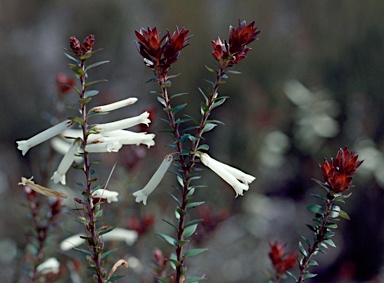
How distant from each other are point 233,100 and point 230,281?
2469 mm

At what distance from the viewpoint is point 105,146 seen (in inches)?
54.2

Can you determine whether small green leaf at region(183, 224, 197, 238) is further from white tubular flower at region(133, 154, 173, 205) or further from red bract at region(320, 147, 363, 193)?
red bract at region(320, 147, 363, 193)

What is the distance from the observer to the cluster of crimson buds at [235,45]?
1.31 metres

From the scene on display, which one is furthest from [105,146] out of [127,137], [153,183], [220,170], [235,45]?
[235,45]

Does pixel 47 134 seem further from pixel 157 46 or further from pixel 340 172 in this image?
pixel 340 172

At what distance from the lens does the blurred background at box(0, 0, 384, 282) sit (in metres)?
4.49

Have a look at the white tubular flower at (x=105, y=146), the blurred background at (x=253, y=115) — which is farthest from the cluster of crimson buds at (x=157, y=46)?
the blurred background at (x=253, y=115)

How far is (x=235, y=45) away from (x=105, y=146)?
398mm

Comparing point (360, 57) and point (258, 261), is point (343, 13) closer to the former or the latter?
point (360, 57)

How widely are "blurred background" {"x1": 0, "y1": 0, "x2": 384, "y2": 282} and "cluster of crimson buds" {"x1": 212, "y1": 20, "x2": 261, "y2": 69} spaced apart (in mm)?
1597

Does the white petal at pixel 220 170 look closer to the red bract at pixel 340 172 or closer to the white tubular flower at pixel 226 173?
the white tubular flower at pixel 226 173

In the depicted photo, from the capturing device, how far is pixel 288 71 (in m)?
6.09

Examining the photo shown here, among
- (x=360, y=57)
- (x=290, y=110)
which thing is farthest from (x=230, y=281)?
(x=360, y=57)

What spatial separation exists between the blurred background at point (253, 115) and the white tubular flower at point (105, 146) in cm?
153
